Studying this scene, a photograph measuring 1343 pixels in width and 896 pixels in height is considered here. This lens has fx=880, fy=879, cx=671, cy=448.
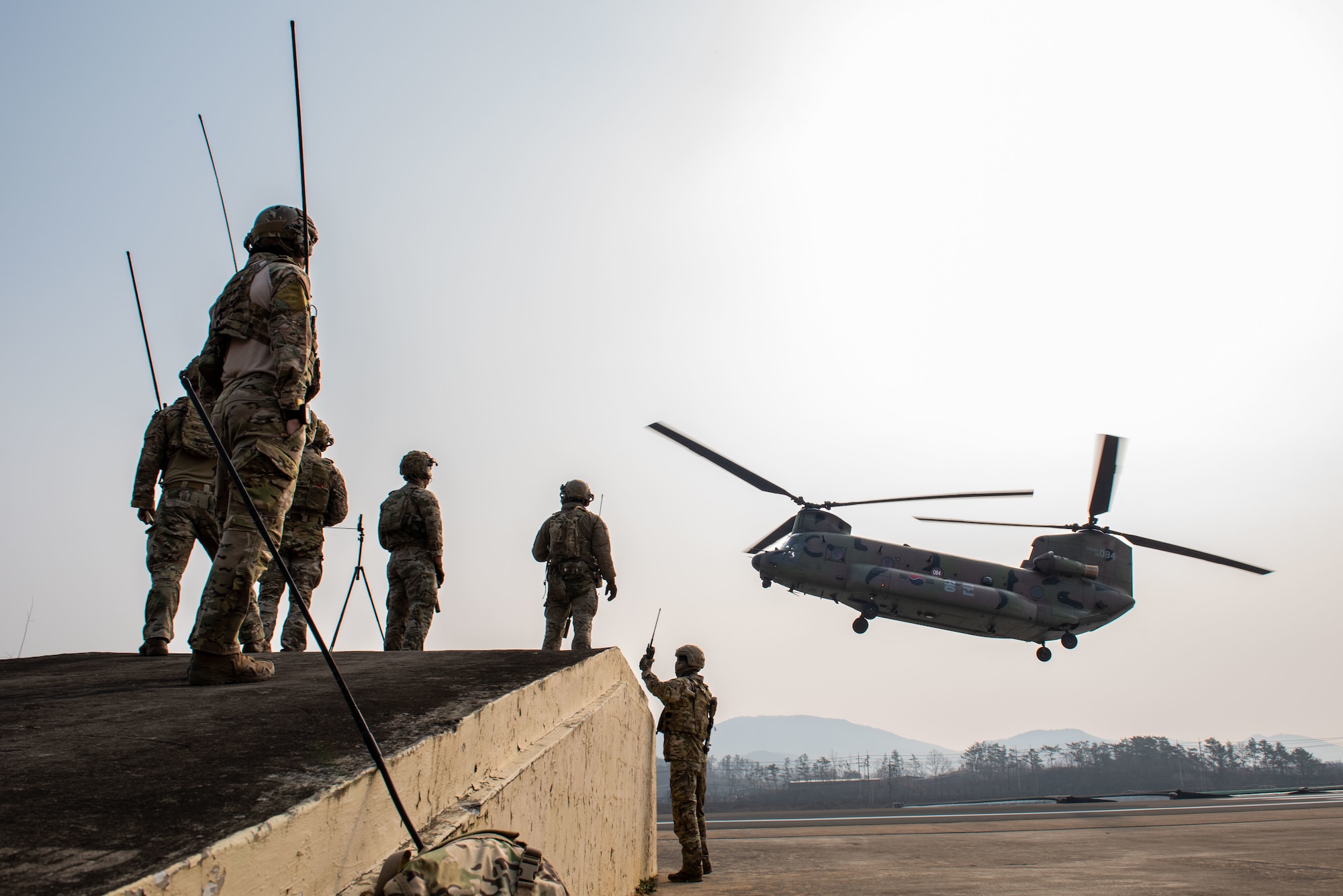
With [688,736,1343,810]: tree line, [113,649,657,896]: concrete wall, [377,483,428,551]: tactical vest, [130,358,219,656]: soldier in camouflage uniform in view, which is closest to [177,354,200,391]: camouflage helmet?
[130,358,219,656]: soldier in camouflage uniform

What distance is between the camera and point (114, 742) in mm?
2211

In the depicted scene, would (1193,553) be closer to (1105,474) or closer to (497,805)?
(1105,474)

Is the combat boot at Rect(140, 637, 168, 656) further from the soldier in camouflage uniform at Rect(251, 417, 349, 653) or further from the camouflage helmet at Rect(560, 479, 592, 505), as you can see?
the camouflage helmet at Rect(560, 479, 592, 505)

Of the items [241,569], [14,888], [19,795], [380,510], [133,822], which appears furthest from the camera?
[380,510]

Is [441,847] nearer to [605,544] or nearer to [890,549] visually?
[605,544]

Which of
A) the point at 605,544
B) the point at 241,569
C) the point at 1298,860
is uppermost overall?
the point at 605,544

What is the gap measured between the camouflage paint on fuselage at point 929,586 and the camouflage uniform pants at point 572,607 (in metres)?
11.3

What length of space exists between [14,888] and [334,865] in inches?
23.6

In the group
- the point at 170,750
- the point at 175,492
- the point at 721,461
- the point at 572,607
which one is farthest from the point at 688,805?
the point at 721,461

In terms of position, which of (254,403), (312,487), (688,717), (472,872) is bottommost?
(472,872)

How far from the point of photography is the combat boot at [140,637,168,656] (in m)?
4.95

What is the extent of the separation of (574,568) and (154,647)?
3.27m

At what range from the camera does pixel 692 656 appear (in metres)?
6.70

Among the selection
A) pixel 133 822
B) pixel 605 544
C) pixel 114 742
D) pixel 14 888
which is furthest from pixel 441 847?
pixel 605 544
